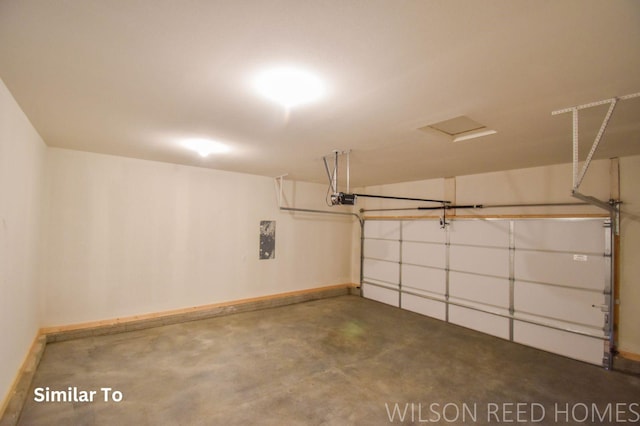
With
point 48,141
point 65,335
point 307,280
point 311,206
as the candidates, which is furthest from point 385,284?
point 48,141

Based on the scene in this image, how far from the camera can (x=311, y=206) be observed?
718 cm

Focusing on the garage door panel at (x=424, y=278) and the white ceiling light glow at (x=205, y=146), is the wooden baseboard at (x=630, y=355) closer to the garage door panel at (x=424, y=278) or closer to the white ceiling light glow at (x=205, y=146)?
the garage door panel at (x=424, y=278)

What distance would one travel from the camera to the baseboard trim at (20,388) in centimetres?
244

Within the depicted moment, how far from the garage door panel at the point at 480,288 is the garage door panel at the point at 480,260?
0.12m

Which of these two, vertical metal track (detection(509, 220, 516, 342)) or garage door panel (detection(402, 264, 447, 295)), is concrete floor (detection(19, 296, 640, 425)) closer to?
vertical metal track (detection(509, 220, 516, 342))

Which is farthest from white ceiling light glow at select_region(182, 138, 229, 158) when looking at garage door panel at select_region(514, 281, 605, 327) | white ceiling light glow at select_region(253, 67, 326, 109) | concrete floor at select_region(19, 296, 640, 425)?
garage door panel at select_region(514, 281, 605, 327)

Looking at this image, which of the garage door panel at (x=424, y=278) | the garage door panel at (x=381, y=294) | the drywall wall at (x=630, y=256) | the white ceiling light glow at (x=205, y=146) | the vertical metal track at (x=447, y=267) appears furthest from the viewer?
the garage door panel at (x=381, y=294)

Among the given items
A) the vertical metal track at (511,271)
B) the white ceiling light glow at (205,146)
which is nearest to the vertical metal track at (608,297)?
the vertical metal track at (511,271)

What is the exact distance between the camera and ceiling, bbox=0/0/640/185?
1384 millimetres

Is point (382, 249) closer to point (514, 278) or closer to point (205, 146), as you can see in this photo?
point (514, 278)

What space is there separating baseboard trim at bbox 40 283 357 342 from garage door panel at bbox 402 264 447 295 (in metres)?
1.91

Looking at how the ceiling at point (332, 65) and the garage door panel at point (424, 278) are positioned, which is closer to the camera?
the ceiling at point (332, 65)

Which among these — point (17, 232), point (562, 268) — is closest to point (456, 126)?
point (562, 268)

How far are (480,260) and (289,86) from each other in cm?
488
